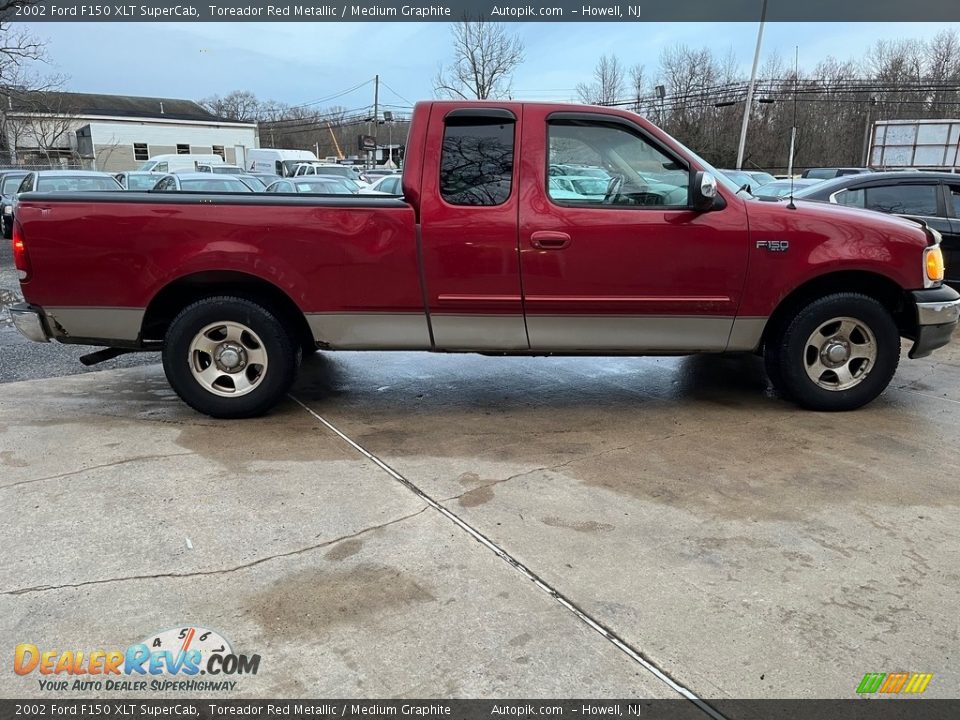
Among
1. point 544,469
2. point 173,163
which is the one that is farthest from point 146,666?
point 173,163

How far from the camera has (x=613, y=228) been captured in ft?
14.5

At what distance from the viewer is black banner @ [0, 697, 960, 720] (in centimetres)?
214

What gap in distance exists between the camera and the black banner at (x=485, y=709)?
7.02 ft

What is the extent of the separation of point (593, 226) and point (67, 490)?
3371 mm

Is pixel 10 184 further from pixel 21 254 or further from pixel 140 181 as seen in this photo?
pixel 21 254

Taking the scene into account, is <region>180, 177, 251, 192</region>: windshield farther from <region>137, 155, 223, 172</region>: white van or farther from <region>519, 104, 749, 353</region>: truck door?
<region>137, 155, 223, 172</region>: white van

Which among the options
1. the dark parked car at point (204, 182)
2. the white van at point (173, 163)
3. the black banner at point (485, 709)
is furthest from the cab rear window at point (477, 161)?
the white van at point (173, 163)

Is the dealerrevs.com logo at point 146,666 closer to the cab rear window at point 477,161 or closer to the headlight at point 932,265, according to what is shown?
the cab rear window at point 477,161

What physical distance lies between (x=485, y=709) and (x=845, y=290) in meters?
3.97

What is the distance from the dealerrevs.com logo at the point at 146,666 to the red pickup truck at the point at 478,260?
241 centimetres

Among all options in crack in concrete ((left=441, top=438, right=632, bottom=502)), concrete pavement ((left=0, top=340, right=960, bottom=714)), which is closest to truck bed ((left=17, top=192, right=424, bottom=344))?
concrete pavement ((left=0, top=340, right=960, bottom=714))

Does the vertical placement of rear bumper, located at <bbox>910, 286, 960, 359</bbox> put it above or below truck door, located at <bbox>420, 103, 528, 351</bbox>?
below

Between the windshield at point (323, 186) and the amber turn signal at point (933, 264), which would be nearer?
the amber turn signal at point (933, 264)

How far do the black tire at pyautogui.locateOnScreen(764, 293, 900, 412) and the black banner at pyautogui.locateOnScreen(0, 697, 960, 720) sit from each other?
9.40 feet
